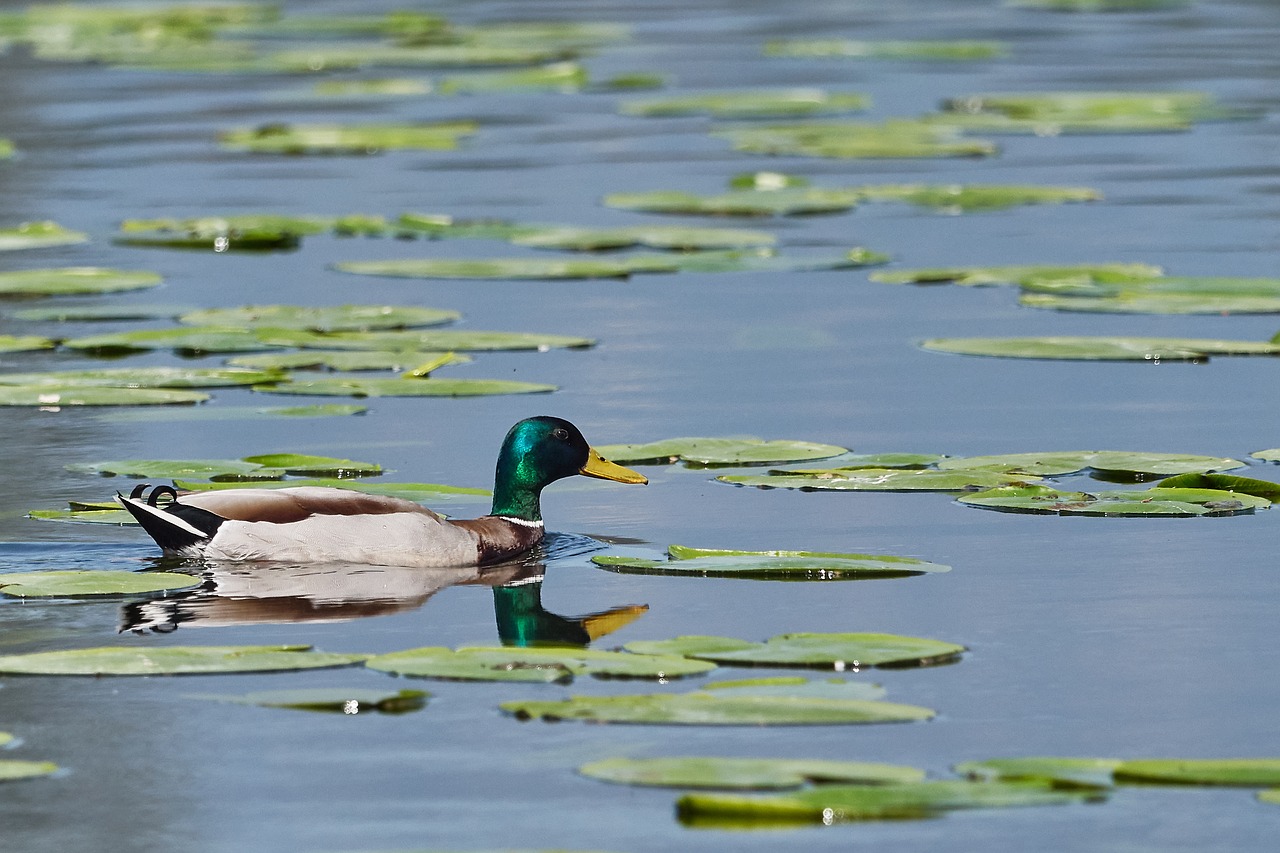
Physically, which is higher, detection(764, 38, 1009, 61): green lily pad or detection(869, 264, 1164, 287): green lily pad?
detection(764, 38, 1009, 61): green lily pad

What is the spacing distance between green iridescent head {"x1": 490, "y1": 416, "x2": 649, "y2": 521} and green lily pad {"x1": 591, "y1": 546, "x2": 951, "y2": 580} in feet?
3.08

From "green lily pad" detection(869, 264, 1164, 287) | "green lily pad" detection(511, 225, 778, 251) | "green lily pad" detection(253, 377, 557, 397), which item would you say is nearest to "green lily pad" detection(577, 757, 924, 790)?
"green lily pad" detection(253, 377, 557, 397)

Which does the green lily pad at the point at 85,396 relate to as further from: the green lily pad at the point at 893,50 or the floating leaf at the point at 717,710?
the green lily pad at the point at 893,50

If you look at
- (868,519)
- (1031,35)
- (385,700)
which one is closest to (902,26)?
(1031,35)

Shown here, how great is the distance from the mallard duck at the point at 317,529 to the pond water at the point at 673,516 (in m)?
0.12

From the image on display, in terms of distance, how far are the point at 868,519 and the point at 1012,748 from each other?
2.97m

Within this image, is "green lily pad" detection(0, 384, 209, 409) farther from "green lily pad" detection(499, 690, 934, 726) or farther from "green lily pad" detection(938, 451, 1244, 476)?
"green lily pad" detection(499, 690, 934, 726)

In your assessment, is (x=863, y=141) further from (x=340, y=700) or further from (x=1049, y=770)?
(x=1049, y=770)

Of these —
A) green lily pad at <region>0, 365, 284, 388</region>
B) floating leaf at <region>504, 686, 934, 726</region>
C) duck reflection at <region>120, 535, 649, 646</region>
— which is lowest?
floating leaf at <region>504, 686, 934, 726</region>

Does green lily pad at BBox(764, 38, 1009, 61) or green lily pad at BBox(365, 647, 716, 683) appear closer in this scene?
green lily pad at BBox(365, 647, 716, 683)

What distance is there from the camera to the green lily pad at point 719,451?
9.83 meters

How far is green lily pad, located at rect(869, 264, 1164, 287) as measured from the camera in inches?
543

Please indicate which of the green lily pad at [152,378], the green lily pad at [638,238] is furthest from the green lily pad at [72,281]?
the green lily pad at [638,238]

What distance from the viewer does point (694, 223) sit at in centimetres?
1673
